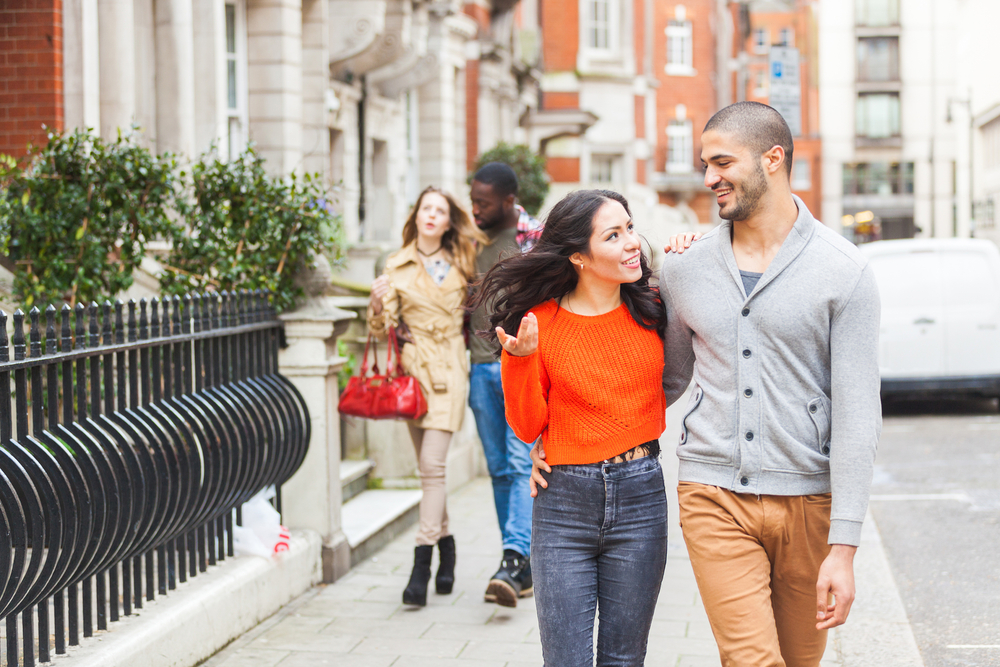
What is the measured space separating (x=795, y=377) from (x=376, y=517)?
4591mm

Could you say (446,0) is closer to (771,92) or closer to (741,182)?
(771,92)

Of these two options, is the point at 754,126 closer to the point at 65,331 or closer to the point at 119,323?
the point at 65,331

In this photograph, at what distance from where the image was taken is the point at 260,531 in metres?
5.81

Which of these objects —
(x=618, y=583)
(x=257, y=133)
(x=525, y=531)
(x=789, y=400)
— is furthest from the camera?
(x=257, y=133)

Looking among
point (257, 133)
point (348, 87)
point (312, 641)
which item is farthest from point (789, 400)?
point (348, 87)

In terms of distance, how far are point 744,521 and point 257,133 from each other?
32.6 feet

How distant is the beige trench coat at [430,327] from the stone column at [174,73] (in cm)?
522

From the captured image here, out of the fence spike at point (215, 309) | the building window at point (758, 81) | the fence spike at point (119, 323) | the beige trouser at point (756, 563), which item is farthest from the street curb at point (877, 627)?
the building window at point (758, 81)

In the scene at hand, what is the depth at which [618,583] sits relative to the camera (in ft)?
10.7

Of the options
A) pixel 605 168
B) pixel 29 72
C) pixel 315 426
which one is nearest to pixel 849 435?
pixel 315 426

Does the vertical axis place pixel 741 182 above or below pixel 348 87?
below

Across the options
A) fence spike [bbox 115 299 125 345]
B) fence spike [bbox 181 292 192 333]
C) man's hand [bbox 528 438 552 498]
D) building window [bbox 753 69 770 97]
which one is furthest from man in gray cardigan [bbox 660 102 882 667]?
building window [bbox 753 69 770 97]

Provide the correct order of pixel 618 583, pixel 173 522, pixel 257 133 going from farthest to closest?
pixel 257 133, pixel 173 522, pixel 618 583

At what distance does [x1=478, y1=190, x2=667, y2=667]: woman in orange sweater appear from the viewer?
325 centimetres
